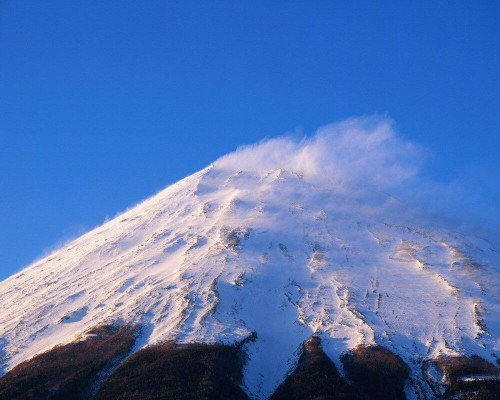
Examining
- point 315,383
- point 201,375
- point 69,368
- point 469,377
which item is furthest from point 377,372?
point 69,368

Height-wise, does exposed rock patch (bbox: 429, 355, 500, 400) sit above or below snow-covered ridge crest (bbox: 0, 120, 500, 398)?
below

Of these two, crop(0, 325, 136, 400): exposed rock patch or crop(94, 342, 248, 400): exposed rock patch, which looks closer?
crop(94, 342, 248, 400): exposed rock patch

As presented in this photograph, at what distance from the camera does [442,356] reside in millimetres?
85312

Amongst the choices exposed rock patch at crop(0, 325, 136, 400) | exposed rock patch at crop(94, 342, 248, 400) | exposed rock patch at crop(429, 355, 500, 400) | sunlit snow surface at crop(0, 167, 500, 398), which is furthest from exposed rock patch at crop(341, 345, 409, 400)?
exposed rock patch at crop(0, 325, 136, 400)

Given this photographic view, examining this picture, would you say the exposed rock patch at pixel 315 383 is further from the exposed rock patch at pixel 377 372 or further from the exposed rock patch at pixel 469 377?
the exposed rock patch at pixel 469 377

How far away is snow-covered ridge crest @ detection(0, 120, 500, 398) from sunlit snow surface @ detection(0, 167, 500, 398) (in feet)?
1.21

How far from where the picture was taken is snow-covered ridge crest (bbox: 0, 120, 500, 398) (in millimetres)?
92500

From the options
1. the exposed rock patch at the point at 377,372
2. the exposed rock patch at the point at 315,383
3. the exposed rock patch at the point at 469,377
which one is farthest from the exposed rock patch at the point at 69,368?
the exposed rock patch at the point at 469,377

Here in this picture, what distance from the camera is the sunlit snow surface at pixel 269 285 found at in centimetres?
9250

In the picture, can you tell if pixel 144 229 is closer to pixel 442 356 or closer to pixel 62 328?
pixel 62 328

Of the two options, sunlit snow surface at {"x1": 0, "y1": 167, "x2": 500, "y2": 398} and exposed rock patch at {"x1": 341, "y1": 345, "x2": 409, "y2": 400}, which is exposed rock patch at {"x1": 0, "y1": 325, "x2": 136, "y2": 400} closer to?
sunlit snow surface at {"x1": 0, "y1": 167, "x2": 500, "y2": 398}

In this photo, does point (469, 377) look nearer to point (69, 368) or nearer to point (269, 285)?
point (269, 285)

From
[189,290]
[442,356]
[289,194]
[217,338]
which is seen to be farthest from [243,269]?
[289,194]

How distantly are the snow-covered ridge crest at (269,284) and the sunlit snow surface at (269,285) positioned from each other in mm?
368
